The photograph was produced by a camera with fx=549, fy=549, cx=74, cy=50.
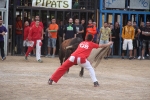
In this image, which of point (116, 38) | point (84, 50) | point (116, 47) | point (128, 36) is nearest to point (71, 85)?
point (84, 50)

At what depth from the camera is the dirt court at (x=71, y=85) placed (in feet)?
40.1

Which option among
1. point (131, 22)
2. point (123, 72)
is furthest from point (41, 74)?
point (131, 22)

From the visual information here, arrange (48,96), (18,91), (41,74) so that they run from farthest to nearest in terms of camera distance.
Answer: (41,74), (18,91), (48,96)

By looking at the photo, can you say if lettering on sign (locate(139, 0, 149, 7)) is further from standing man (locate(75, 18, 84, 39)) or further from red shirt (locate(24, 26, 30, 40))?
red shirt (locate(24, 26, 30, 40))

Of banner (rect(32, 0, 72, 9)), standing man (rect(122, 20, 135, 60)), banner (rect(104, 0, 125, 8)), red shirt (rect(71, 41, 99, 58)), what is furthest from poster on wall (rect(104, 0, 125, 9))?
red shirt (rect(71, 41, 99, 58))

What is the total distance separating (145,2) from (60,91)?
1617 centimetres

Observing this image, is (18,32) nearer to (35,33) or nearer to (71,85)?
(35,33)

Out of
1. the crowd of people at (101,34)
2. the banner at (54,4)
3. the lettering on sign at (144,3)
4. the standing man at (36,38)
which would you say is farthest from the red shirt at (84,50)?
the lettering on sign at (144,3)

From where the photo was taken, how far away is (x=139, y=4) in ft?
93.0

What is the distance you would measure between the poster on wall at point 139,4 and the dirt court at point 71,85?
8.90 metres

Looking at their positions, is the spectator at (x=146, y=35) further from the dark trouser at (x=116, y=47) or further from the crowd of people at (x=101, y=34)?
the dark trouser at (x=116, y=47)

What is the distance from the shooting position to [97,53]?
53.5ft

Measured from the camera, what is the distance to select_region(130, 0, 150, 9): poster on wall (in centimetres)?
2823

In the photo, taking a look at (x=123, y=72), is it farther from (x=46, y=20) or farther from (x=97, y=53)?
(x=46, y=20)
